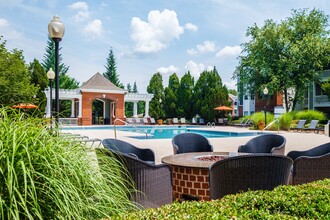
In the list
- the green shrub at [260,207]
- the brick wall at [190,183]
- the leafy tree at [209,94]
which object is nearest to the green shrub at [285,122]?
the leafy tree at [209,94]

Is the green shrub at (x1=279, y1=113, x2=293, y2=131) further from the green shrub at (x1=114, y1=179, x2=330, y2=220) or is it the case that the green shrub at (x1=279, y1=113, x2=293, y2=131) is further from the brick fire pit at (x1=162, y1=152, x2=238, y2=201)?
the green shrub at (x1=114, y1=179, x2=330, y2=220)

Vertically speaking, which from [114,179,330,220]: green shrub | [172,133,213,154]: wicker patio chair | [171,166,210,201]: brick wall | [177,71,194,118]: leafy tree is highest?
[177,71,194,118]: leafy tree

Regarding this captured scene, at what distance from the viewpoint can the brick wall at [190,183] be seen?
12.1 feet

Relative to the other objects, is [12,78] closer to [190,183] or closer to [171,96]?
[190,183]

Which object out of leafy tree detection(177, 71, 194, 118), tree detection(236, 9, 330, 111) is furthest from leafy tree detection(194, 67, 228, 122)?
tree detection(236, 9, 330, 111)

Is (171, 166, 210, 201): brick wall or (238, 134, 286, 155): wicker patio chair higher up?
(238, 134, 286, 155): wicker patio chair

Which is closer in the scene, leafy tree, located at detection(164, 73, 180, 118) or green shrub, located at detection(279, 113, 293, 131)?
green shrub, located at detection(279, 113, 293, 131)

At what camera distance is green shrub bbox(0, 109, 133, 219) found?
1.92 m

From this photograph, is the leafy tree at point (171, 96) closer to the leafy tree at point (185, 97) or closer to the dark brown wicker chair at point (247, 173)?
the leafy tree at point (185, 97)

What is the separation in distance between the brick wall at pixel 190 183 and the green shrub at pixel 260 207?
3.67 ft

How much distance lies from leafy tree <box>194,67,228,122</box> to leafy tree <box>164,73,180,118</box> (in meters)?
2.32

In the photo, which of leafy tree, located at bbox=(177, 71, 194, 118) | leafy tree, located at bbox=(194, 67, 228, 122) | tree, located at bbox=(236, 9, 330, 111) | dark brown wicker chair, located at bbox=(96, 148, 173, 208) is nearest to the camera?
dark brown wicker chair, located at bbox=(96, 148, 173, 208)

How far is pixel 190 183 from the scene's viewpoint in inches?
149

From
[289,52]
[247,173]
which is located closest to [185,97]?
[289,52]
